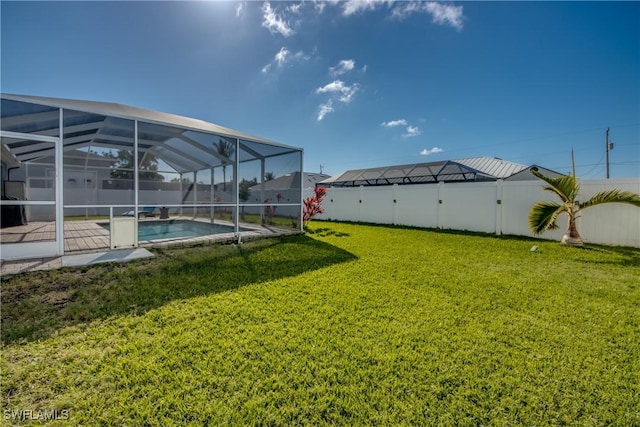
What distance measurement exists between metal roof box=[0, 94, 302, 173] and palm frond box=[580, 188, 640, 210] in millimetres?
8515

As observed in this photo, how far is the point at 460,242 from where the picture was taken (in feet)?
27.0

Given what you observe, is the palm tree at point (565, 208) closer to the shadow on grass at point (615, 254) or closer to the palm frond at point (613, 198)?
the palm frond at point (613, 198)

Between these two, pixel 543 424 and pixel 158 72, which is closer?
pixel 543 424

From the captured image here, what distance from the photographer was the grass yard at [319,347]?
6.07 ft

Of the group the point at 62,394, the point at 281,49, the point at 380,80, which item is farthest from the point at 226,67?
the point at 62,394

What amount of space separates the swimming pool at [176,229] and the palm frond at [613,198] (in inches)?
402

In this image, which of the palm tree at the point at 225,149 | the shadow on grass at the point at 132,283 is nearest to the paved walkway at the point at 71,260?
the shadow on grass at the point at 132,283

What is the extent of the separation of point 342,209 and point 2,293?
12.9 meters

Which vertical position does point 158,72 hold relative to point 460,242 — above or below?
above

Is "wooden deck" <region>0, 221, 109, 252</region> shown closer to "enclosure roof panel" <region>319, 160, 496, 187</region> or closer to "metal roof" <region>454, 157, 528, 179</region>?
"enclosure roof panel" <region>319, 160, 496, 187</region>

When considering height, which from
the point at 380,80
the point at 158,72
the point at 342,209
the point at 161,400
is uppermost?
the point at 380,80

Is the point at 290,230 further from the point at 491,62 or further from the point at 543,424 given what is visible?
the point at 491,62

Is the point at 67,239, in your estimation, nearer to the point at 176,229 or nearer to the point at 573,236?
the point at 176,229

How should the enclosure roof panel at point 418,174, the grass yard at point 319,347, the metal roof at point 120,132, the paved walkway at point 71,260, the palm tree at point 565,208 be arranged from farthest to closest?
the enclosure roof panel at point 418,174, the palm tree at point 565,208, the metal roof at point 120,132, the paved walkway at point 71,260, the grass yard at point 319,347
